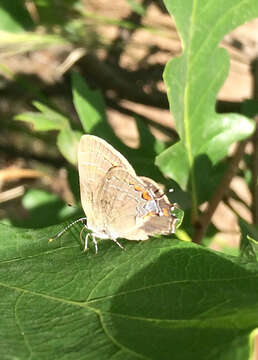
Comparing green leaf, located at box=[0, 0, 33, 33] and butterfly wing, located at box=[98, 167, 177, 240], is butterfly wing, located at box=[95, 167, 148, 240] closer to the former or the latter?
butterfly wing, located at box=[98, 167, 177, 240]

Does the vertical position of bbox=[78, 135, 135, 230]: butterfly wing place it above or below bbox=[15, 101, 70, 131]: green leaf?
above

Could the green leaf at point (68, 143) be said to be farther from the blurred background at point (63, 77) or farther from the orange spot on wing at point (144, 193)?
the orange spot on wing at point (144, 193)

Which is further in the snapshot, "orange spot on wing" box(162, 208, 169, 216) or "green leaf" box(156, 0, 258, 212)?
"green leaf" box(156, 0, 258, 212)

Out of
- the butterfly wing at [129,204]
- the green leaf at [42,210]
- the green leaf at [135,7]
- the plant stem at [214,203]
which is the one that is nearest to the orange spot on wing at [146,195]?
the butterfly wing at [129,204]

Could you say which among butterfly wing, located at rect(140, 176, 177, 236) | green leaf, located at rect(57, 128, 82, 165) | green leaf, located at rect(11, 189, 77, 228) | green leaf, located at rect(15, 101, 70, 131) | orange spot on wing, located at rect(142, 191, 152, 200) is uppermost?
butterfly wing, located at rect(140, 176, 177, 236)

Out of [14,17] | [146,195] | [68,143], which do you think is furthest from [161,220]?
[14,17]

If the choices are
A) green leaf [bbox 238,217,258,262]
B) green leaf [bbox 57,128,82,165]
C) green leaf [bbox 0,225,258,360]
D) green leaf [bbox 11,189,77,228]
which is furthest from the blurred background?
green leaf [bbox 0,225,258,360]

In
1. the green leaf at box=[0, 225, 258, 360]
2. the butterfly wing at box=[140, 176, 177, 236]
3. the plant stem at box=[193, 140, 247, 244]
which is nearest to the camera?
the green leaf at box=[0, 225, 258, 360]

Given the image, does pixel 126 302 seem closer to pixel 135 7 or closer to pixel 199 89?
pixel 199 89
